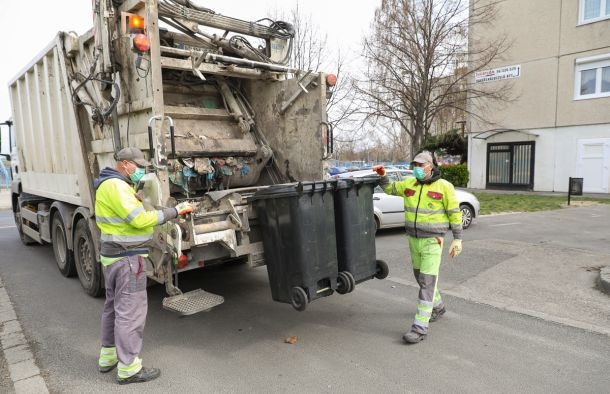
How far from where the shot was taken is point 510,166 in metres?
19.7

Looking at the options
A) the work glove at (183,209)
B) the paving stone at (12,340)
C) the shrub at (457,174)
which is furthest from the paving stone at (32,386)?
the shrub at (457,174)

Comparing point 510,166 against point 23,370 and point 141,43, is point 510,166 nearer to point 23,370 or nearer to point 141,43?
point 141,43

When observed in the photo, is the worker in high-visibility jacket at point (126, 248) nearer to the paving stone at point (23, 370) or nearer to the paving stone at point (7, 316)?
the paving stone at point (23, 370)

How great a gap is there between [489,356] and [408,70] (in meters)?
12.8

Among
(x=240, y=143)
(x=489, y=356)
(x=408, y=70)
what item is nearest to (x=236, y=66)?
(x=240, y=143)

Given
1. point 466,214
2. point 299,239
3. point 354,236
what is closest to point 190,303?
point 299,239

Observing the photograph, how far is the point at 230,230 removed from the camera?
3686 mm

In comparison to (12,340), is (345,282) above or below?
above

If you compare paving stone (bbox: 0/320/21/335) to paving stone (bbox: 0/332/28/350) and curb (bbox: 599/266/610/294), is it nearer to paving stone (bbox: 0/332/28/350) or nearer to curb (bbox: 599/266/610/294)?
paving stone (bbox: 0/332/28/350)

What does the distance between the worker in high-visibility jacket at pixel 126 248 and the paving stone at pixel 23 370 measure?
690 mm

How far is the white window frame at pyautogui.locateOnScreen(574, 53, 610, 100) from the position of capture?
16502 mm

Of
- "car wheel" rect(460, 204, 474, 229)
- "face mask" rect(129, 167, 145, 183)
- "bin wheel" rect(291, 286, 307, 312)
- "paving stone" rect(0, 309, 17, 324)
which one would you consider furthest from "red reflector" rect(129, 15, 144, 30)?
"car wheel" rect(460, 204, 474, 229)

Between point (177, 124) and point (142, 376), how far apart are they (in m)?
2.64

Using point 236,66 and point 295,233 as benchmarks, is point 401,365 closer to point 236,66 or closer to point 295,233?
point 295,233
